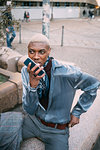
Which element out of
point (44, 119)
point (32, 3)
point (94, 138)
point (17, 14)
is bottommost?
point (94, 138)

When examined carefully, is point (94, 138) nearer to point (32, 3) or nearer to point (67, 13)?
point (32, 3)

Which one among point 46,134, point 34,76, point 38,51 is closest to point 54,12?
point 38,51

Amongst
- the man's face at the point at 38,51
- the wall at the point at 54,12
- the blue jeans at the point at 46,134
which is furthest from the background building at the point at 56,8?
the blue jeans at the point at 46,134

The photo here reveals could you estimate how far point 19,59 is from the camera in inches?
180

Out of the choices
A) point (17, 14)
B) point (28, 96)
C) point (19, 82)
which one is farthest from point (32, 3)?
point (28, 96)

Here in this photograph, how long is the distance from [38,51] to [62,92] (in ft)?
1.64

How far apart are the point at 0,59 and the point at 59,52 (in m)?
3.80

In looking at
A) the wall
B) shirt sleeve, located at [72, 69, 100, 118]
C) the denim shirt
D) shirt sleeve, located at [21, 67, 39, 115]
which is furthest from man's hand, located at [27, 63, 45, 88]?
the wall

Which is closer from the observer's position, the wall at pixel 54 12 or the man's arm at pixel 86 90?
the man's arm at pixel 86 90

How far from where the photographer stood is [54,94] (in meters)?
1.83

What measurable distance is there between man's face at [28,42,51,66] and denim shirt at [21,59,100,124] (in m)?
0.16

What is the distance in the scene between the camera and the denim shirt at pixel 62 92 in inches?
71.7

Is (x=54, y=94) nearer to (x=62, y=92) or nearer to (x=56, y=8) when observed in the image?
(x=62, y=92)

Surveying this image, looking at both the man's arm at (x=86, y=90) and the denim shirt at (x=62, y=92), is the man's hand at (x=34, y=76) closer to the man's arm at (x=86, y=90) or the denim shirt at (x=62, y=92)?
the denim shirt at (x=62, y=92)
